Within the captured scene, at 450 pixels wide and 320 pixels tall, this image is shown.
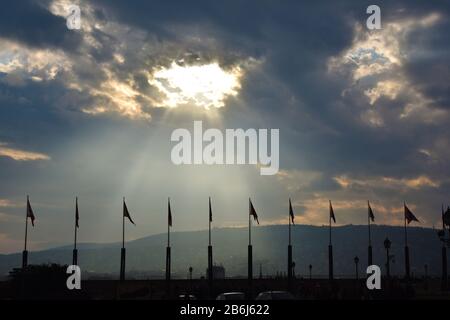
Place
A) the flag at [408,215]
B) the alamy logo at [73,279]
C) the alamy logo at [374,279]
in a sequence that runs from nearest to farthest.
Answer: the alamy logo at [374,279], the alamy logo at [73,279], the flag at [408,215]

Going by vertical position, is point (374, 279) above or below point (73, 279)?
above

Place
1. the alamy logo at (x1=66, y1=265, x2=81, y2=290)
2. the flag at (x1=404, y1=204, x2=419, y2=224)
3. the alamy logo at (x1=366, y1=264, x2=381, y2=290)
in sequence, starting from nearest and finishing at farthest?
the alamy logo at (x1=366, y1=264, x2=381, y2=290) < the alamy logo at (x1=66, y1=265, x2=81, y2=290) < the flag at (x1=404, y1=204, x2=419, y2=224)

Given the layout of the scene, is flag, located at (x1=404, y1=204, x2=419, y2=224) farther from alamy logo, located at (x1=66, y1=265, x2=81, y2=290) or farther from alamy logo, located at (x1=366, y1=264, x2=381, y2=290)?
alamy logo, located at (x1=66, y1=265, x2=81, y2=290)

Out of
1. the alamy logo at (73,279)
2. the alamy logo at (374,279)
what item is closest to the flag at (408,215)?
the alamy logo at (374,279)

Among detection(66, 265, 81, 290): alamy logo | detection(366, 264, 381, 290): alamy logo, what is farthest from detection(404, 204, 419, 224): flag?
detection(66, 265, 81, 290): alamy logo

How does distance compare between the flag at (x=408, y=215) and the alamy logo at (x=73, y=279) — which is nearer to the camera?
the alamy logo at (x=73, y=279)

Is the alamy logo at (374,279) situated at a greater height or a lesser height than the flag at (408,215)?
lesser

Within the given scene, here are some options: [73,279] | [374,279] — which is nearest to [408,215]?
[374,279]

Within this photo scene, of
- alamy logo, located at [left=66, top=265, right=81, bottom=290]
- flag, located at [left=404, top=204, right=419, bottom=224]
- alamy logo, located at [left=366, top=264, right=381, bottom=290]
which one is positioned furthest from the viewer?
flag, located at [left=404, top=204, right=419, bottom=224]

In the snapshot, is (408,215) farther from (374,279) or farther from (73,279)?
(73,279)

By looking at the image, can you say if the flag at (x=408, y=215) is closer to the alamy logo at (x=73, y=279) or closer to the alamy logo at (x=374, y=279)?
the alamy logo at (x=374, y=279)
